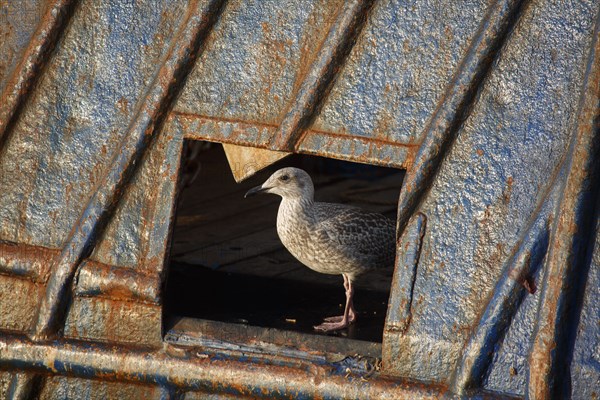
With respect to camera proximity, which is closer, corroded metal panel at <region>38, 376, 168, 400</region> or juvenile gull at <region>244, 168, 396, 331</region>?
corroded metal panel at <region>38, 376, 168, 400</region>

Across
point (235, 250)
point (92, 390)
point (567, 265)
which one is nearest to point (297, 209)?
point (235, 250)

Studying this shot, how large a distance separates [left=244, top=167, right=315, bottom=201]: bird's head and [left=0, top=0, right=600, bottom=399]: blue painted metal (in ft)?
4.97

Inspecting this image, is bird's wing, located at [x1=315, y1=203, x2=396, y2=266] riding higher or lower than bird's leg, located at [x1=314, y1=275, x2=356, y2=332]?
higher

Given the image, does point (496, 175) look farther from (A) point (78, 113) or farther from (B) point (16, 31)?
(B) point (16, 31)

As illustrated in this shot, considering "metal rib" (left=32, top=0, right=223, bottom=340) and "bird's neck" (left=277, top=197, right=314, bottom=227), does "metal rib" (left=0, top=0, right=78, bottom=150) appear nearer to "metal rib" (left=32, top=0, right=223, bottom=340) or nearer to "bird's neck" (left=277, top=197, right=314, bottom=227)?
"metal rib" (left=32, top=0, right=223, bottom=340)

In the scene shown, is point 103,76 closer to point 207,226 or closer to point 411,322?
point 411,322

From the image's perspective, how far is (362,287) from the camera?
20.1 feet

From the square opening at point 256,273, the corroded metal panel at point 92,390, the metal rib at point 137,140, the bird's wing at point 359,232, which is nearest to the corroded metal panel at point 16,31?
the metal rib at point 137,140

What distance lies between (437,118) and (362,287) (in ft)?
7.85

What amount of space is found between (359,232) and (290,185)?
0.57 m

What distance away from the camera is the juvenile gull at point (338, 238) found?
5.32m

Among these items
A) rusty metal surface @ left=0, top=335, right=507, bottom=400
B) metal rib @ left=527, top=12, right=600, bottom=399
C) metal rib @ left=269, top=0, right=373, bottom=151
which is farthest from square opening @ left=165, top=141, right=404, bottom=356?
metal rib @ left=527, top=12, right=600, bottom=399

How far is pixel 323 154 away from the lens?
4031 millimetres

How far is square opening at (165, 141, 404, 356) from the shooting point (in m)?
4.26
